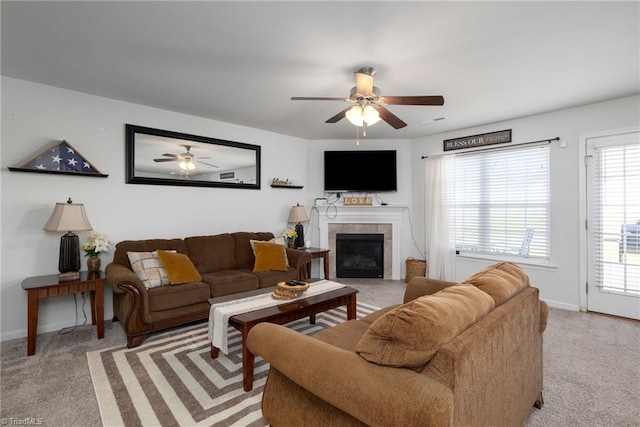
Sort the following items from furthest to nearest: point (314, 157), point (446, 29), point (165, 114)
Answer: point (314, 157) → point (165, 114) → point (446, 29)

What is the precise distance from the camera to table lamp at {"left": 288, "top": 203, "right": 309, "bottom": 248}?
4949 millimetres

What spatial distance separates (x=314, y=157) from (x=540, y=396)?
445 cm

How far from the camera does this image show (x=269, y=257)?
12.6 feet

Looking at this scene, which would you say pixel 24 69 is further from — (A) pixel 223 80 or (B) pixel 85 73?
(A) pixel 223 80

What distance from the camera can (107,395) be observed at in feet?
6.52

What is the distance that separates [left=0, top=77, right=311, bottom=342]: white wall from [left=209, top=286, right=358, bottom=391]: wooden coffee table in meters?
1.83

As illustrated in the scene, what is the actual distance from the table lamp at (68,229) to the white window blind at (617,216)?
560cm

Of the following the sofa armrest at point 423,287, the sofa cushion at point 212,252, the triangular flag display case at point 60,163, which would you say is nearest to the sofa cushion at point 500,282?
the sofa armrest at point 423,287

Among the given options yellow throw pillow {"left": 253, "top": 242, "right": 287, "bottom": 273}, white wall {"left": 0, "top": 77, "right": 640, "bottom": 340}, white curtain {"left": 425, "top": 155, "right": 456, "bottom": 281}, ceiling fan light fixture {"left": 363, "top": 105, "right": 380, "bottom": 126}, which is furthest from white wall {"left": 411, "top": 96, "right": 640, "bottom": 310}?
yellow throw pillow {"left": 253, "top": 242, "right": 287, "bottom": 273}


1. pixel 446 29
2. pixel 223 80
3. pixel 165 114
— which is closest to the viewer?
pixel 446 29

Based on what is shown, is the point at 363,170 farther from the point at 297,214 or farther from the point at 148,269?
the point at 148,269

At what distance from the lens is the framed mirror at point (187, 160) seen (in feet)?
11.9

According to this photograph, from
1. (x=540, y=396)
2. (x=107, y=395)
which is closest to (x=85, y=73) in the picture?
(x=107, y=395)

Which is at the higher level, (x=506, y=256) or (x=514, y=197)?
(x=514, y=197)
